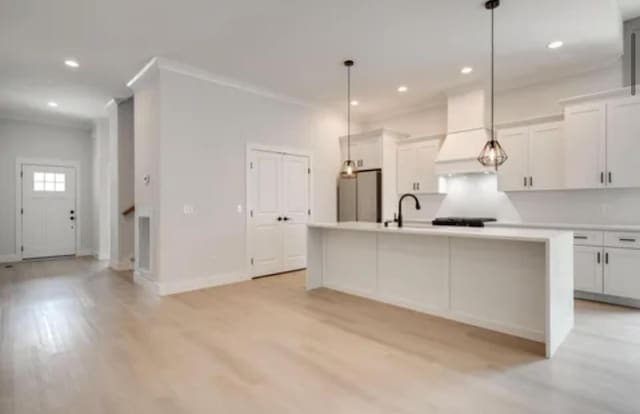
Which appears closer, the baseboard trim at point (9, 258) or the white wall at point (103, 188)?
the baseboard trim at point (9, 258)

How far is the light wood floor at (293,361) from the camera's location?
207 centimetres

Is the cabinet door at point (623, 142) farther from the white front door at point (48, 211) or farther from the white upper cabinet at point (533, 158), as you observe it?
the white front door at point (48, 211)

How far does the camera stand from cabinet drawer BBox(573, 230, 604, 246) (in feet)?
13.7

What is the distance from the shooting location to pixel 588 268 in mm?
4250

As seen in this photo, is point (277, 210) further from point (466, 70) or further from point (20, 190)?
point (20, 190)

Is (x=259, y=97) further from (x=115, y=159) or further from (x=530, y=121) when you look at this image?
(x=530, y=121)

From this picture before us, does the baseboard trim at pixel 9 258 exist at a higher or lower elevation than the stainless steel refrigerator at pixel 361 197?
lower

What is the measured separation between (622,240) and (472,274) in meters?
2.12

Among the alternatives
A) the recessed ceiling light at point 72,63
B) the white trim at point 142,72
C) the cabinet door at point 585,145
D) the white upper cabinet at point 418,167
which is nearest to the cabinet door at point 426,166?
the white upper cabinet at point 418,167

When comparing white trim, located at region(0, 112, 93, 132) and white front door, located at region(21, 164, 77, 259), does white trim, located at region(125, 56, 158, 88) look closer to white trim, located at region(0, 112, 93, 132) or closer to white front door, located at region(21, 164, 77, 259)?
white trim, located at region(0, 112, 93, 132)

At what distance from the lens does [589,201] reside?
4777 millimetres

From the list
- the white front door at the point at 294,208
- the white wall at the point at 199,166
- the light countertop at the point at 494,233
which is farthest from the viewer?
the white front door at the point at 294,208

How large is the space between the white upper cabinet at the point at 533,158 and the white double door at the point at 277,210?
3.27m

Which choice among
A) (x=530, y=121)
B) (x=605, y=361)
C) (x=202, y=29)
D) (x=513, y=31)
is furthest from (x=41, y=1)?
(x=530, y=121)
